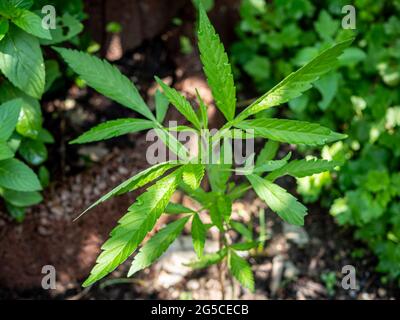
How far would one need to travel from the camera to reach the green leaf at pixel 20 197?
7.45 feet

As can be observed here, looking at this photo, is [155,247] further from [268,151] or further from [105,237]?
[105,237]

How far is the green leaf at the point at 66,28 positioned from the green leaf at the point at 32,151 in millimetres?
517

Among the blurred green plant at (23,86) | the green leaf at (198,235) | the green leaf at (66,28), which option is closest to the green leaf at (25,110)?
the blurred green plant at (23,86)

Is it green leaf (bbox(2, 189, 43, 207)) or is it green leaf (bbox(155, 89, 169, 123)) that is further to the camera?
green leaf (bbox(2, 189, 43, 207))

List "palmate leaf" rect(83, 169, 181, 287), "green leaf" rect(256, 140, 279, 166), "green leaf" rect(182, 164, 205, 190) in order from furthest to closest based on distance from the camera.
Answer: "green leaf" rect(256, 140, 279, 166) → "green leaf" rect(182, 164, 205, 190) → "palmate leaf" rect(83, 169, 181, 287)

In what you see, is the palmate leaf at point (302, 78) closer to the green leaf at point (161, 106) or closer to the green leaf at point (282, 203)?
the green leaf at point (282, 203)

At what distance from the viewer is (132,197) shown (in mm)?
2580

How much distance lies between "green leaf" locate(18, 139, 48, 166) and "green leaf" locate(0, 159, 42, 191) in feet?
0.87

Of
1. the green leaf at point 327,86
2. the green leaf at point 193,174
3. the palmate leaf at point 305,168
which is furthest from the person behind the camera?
the green leaf at point 327,86

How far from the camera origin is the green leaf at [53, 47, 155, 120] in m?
1.71

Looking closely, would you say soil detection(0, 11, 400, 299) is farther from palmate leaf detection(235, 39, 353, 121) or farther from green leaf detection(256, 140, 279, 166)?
palmate leaf detection(235, 39, 353, 121)

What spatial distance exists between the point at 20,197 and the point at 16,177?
0.91 ft

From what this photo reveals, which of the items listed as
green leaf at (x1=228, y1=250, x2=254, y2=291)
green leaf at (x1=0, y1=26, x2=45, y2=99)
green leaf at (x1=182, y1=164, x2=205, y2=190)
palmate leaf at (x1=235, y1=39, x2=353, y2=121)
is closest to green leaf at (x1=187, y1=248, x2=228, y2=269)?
green leaf at (x1=228, y1=250, x2=254, y2=291)

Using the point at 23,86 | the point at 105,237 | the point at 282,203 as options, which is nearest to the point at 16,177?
the point at 23,86
